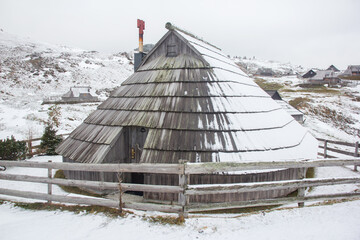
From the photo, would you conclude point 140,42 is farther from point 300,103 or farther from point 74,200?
point 300,103

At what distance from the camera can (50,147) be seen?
13.7m

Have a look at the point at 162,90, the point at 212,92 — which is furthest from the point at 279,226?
the point at 162,90

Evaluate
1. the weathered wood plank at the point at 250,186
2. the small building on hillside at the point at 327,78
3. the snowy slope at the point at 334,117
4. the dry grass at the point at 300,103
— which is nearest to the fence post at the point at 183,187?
the weathered wood plank at the point at 250,186

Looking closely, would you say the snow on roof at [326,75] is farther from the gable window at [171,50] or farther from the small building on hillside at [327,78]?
the gable window at [171,50]

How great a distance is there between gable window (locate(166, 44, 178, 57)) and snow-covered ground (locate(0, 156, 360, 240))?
8.02 m

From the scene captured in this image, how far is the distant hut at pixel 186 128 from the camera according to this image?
696 cm

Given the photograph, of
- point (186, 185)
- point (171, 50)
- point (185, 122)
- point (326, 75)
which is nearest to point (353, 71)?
point (326, 75)

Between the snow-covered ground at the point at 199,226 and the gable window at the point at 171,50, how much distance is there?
802cm

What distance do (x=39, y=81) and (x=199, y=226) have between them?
182 feet

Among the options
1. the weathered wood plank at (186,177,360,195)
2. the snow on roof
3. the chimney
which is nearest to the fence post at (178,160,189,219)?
the weathered wood plank at (186,177,360,195)

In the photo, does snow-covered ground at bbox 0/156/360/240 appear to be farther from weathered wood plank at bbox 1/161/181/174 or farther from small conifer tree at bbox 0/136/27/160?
small conifer tree at bbox 0/136/27/160

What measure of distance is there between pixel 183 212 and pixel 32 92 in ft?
157

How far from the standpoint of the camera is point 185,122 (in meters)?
7.48

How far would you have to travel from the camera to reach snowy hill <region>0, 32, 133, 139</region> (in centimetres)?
2441
